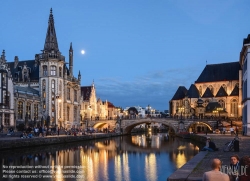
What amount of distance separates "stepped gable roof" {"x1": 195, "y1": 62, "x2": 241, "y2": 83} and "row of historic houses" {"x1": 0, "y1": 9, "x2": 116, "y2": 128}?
38120mm

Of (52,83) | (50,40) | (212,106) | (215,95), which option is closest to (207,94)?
(215,95)

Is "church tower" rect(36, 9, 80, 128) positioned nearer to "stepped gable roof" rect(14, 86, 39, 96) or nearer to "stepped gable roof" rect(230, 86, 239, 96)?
"stepped gable roof" rect(14, 86, 39, 96)

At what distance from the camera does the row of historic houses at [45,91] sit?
6230 cm

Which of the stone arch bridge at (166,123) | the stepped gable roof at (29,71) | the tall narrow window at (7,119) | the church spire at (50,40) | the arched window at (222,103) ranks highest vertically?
the church spire at (50,40)

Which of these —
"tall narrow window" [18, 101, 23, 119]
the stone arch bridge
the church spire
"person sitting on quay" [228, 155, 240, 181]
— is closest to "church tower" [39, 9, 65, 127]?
the church spire

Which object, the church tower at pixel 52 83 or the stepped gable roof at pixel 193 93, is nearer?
the church tower at pixel 52 83

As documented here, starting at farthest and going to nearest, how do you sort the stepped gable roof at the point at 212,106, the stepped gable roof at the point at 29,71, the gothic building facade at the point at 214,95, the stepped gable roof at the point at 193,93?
the stepped gable roof at the point at 193,93
the gothic building facade at the point at 214,95
the stepped gable roof at the point at 212,106
the stepped gable roof at the point at 29,71

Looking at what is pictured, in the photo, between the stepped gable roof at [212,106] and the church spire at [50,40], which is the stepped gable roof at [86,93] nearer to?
the church spire at [50,40]

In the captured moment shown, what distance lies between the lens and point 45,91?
73375 millimetres

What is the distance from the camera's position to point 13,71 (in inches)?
3120

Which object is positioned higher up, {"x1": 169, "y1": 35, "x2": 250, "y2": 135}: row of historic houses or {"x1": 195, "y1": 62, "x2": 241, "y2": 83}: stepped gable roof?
{"x1": 195, "y1": 62, "x2": 241, "y2": 83}: stepped gable roof

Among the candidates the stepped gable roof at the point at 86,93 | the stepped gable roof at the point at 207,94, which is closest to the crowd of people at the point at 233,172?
the stepped gable roof at the point at 207,94

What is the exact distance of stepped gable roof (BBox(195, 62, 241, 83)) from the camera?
96062 mm

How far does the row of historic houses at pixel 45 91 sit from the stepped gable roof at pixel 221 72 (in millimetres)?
38120
